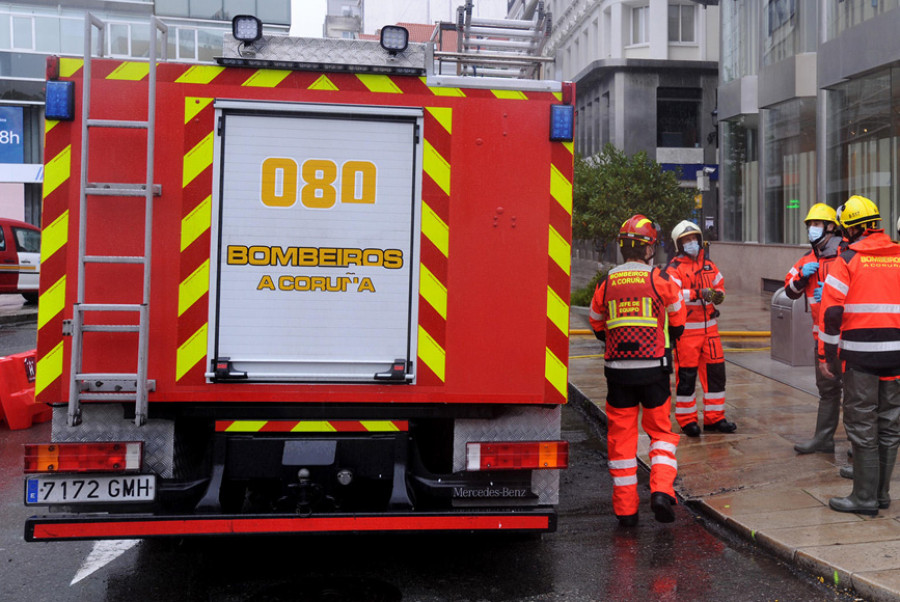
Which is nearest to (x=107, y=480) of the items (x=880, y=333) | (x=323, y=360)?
(x=323, y=360)

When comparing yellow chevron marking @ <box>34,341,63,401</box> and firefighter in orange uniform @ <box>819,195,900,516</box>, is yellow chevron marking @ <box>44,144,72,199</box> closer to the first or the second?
yellow chevron marking @ <box>34,341,63,401</box>

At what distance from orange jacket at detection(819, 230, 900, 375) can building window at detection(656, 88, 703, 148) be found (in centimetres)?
3756

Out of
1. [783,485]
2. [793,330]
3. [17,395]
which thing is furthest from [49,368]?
[793,330]

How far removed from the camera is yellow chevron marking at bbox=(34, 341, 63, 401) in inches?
162

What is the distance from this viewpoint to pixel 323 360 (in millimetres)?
4270

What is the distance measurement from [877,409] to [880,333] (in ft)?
1.61

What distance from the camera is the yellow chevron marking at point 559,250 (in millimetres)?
4402

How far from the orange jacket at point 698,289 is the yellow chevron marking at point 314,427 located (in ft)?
14.1

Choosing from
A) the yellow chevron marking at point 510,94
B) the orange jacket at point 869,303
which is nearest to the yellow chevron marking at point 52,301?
the yellow chevron marking at point 510,94

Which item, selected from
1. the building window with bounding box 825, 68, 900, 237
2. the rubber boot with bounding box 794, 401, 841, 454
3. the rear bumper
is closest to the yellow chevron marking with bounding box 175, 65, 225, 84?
the rear bumper

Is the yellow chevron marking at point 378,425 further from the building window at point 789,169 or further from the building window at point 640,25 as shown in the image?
the building window at point 640,25

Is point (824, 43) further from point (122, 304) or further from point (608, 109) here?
point (608, 109)

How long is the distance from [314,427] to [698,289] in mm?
4533

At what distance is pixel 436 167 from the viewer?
14.2 ft
